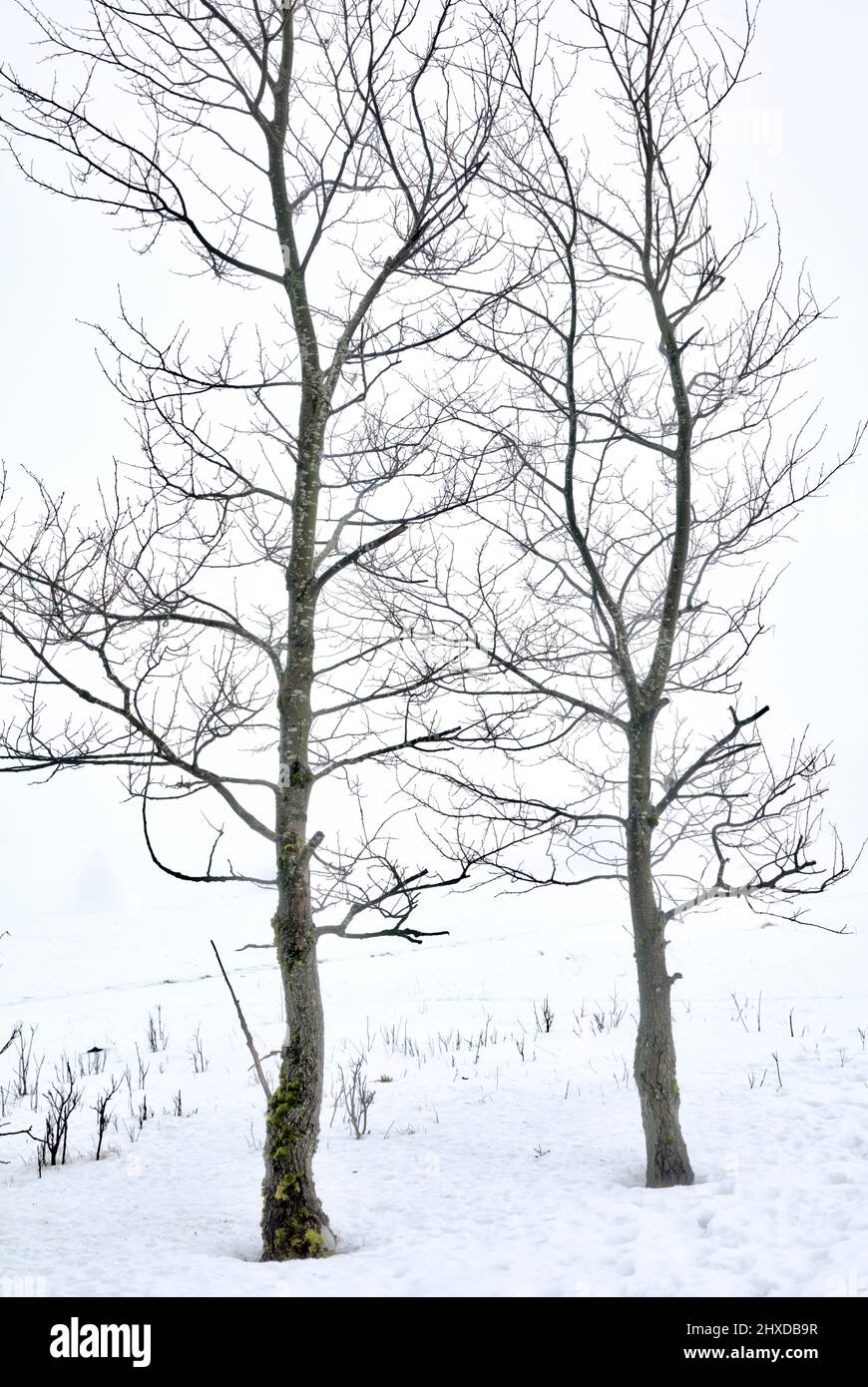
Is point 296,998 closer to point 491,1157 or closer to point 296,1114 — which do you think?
point 296,1114

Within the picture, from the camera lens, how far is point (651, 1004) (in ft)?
16.5

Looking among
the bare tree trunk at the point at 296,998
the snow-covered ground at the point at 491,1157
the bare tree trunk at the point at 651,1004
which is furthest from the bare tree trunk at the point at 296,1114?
the bare tree trunk at the point at 651,1004

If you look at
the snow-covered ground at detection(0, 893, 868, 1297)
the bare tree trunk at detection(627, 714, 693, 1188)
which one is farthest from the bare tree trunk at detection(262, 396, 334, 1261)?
the bare tree trunk at detection(627, 714, 693, 1188)

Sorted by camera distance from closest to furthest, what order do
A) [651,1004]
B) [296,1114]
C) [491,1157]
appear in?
[296,1114], [651,1004], [491,1157]

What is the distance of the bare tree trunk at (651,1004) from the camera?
486 cm

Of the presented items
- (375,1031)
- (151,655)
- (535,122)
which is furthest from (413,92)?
(375,1031)

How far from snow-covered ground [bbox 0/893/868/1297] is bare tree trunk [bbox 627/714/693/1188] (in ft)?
0.82

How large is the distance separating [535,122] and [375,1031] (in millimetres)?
9507

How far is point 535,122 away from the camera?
538 cm

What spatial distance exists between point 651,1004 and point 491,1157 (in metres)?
1.61

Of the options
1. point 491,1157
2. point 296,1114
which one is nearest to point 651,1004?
point 491,1157

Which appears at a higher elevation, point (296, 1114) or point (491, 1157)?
point (296, 1114)

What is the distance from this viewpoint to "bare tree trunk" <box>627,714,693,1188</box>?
16.0 ft
